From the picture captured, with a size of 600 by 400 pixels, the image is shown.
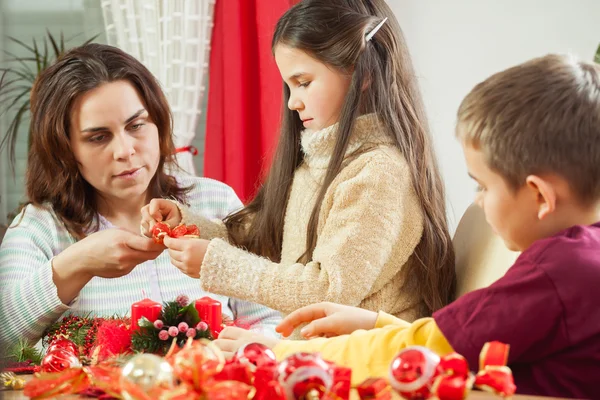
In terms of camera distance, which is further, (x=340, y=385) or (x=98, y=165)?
(x=98, y=165)

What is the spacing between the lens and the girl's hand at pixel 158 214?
1847 millimetres

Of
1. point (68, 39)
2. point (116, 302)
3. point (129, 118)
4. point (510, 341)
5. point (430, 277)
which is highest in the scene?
point (68, 39)

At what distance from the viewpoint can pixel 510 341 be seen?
3.06ft

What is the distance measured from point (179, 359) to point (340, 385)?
158 mm

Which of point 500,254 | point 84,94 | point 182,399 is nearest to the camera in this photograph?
point 182,399

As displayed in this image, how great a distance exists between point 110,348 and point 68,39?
7.45 feet

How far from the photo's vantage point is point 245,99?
2.93 m

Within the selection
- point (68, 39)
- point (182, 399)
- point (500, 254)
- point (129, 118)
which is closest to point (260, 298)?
point (500, 254)

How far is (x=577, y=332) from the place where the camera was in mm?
929

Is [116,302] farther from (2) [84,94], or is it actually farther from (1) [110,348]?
(1) [110,348]

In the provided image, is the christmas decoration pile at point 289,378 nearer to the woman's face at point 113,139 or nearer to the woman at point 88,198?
the woman at point 88,198

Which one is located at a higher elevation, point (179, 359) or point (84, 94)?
point (84, 94)

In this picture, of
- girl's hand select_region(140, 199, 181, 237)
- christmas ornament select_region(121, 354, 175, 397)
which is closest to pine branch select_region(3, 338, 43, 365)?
girl's hand select_region(140, 199, 181, 237)

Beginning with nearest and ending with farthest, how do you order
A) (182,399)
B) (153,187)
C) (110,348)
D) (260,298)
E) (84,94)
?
(182,399)
(110,348)
(260,298)
(84,94)
(153,187)
